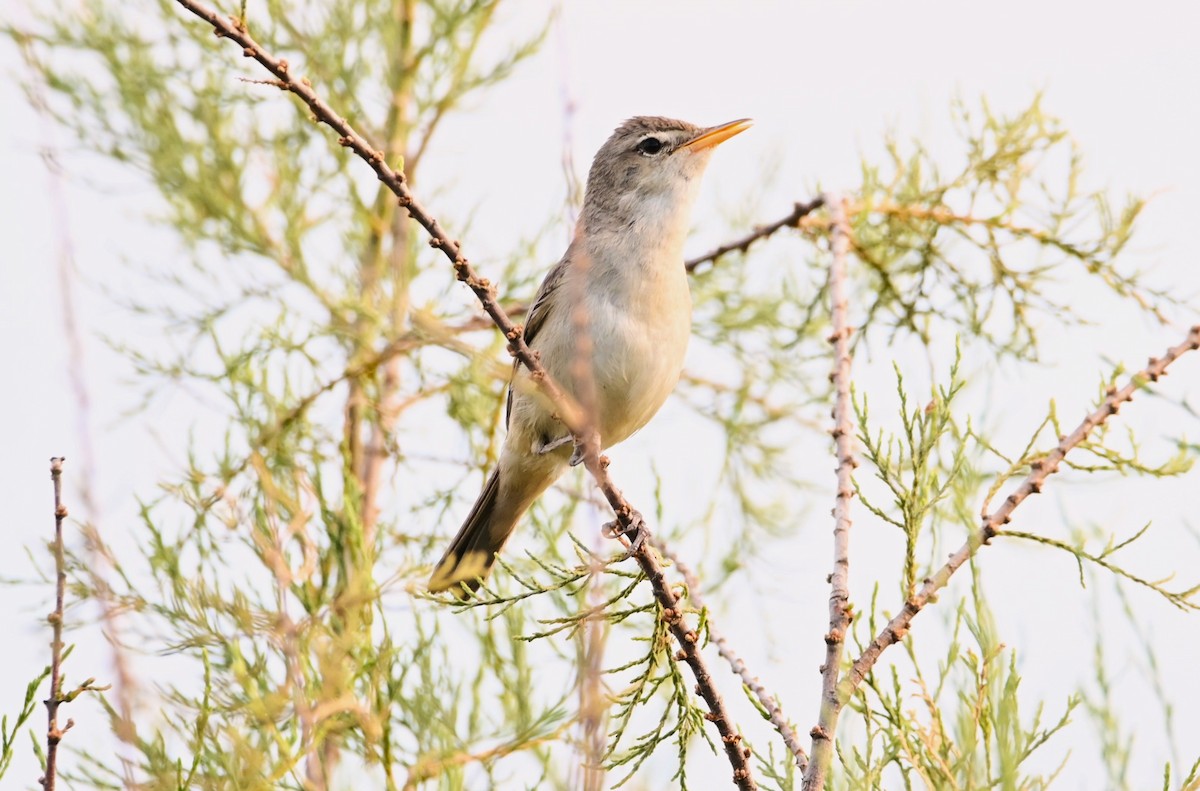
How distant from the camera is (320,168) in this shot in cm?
443

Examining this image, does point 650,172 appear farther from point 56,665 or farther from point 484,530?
point 56,665

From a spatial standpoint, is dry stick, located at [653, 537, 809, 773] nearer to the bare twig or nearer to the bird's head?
the bare twig

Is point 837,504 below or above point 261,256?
below

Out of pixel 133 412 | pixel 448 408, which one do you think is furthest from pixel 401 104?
pixel 133 412

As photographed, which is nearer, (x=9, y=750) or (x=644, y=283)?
(x=9, y=750)

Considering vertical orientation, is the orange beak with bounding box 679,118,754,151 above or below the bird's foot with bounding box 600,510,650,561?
above

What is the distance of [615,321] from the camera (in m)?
3.85

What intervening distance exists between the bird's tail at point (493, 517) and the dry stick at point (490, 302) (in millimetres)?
1664

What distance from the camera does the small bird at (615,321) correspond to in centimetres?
385

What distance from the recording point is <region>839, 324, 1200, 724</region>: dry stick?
7.25ft

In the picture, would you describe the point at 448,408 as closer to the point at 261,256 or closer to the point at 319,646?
the point at 261,256

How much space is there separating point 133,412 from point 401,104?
131 centimetres

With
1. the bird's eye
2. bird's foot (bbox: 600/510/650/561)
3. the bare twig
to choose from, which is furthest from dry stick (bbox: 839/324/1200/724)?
the bird's eye

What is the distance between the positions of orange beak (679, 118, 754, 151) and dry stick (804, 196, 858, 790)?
4.23 feet
